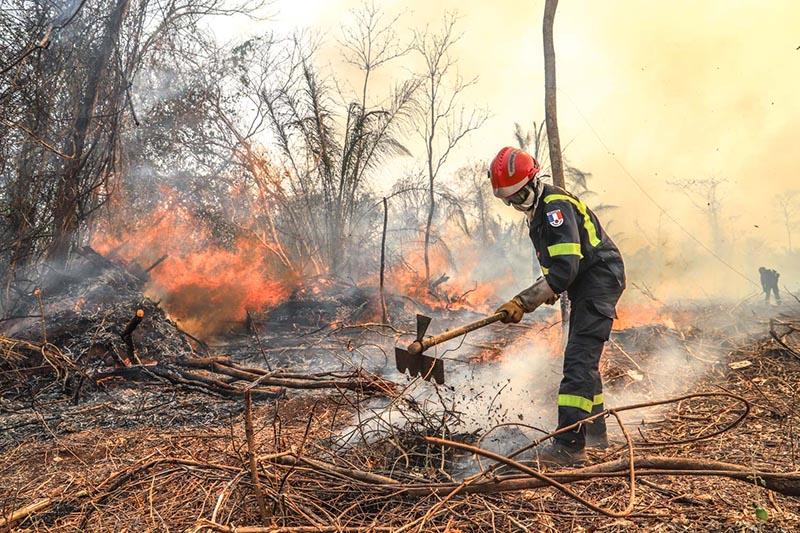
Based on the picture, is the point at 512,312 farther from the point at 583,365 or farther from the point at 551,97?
the point at 551,97

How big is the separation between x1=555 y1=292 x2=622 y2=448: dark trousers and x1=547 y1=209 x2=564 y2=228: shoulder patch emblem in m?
0.65

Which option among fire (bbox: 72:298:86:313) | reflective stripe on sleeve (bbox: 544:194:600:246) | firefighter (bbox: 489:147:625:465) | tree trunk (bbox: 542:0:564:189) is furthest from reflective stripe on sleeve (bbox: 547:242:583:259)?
fire (bbox: 72:298:86:313)

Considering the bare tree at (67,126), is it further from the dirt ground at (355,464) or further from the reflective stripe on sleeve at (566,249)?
the reflective stripe on sleeve at (566,249)

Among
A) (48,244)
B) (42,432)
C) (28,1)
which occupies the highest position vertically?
(28,1)

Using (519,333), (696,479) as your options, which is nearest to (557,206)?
(696,479)

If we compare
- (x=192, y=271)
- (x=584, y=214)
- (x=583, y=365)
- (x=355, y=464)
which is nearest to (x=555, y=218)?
(x=584, y=214)

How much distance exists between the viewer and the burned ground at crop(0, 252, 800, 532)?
7.25ft

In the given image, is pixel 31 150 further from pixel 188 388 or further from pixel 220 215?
pixel 220 215

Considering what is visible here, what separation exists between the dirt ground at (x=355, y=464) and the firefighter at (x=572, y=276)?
1.34 ft

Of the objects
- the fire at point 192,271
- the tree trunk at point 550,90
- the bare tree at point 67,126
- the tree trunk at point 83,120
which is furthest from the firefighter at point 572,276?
the fire at point 192,271

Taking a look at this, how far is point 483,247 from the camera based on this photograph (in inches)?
959

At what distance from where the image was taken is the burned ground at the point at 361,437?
2.21 meters

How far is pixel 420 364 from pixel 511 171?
1617mm

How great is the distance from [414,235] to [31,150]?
12940 mm
